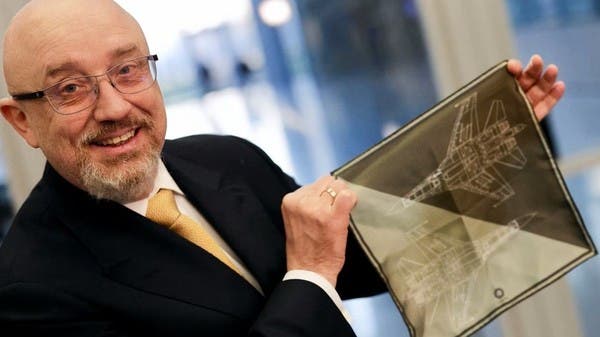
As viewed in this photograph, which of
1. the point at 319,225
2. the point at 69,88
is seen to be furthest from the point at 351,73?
the point at 69,88

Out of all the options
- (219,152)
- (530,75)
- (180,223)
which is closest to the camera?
(180,223)

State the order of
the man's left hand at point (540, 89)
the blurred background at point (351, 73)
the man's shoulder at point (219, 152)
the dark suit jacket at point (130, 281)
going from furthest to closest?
the blurred background at point (351, 73) < the man's shoulder at point (219, 152) < the man's left hand at point (540, 89) < the dark suit jacket at point (130, 281)

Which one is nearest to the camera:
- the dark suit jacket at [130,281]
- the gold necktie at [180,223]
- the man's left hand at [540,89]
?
the dark suit jacket at [130,281]

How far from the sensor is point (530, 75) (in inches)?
63.3

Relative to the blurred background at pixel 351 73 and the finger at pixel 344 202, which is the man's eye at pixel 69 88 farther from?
the blurred background at pixel 351 73

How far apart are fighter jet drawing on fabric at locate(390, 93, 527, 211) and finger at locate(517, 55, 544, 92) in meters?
0.07

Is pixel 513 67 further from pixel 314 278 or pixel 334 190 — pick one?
pixel 314 278

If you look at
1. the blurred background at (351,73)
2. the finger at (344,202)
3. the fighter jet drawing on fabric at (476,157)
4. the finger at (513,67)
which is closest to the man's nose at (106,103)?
the finger at (344,202)

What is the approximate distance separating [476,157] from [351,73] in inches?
42.0

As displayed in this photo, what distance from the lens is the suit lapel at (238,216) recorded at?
1544 mm

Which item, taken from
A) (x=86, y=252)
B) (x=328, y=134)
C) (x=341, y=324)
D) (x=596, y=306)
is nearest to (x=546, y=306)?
(x=596, y=306)

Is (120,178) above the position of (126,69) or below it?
below

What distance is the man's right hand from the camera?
142 centimetres

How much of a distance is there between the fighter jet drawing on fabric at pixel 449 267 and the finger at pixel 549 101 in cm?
20
